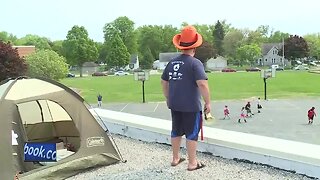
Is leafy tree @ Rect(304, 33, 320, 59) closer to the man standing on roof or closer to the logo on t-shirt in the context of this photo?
the man standing on roof

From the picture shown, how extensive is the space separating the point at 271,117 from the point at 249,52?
76.8m

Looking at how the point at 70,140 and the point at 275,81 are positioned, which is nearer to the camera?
the point at 70,140

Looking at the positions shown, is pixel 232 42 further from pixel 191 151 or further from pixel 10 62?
pixel 191 151

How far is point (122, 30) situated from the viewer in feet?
338

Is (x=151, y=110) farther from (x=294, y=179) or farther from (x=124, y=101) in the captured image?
(x=294, y=179)

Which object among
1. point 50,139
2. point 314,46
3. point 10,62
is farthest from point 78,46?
point 50,139

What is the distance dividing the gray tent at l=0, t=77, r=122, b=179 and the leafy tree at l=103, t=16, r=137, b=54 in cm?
9582

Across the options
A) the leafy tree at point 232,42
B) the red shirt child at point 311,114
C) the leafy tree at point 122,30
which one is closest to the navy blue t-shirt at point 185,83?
the red shirt child at point 311,114

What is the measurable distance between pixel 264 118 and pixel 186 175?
2490 centimetres

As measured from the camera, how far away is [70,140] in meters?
6.46

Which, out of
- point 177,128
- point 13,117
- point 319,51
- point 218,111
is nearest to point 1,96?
point 13,117

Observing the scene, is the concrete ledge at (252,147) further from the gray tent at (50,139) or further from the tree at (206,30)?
the tree at (206,30)

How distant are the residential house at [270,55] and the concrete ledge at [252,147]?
346 feet

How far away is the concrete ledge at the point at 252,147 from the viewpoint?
4539mm
